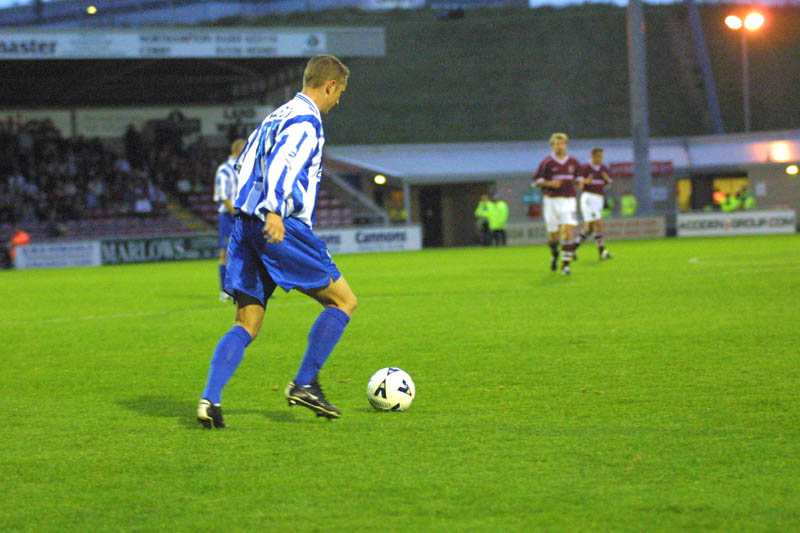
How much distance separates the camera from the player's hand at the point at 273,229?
564cm

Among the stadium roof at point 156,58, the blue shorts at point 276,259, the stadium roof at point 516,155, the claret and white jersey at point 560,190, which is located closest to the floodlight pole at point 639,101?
the stadium roof at point 516,155

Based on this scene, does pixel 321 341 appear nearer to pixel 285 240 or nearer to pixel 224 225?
pixel 285 240

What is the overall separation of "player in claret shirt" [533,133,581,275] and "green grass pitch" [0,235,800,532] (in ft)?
18.4

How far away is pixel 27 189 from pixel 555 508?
116 ft

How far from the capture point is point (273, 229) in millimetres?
5645

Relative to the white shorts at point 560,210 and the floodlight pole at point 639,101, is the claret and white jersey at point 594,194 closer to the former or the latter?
the white shorts at point 560,210

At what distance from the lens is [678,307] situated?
12.2 metres

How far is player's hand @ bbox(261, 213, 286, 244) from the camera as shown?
5.64 meters

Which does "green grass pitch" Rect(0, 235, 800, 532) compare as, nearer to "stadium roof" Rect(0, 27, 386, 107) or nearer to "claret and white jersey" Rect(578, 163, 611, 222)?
"claret and white jersey" Rect(578, 163, 611, 222)

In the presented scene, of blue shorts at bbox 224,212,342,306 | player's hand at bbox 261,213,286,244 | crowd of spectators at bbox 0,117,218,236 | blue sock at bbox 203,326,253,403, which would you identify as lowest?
blue sock at bbox 203,326,253,403

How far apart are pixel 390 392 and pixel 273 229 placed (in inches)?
50.9

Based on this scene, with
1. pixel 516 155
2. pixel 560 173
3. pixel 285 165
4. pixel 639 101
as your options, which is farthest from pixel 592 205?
pixel 516 155

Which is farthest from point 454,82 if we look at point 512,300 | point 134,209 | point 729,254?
point 512,300

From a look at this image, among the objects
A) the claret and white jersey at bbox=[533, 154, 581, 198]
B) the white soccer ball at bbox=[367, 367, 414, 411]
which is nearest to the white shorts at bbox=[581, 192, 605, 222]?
the claret and white jersey at bbox=[533, 154, 581, 198]
